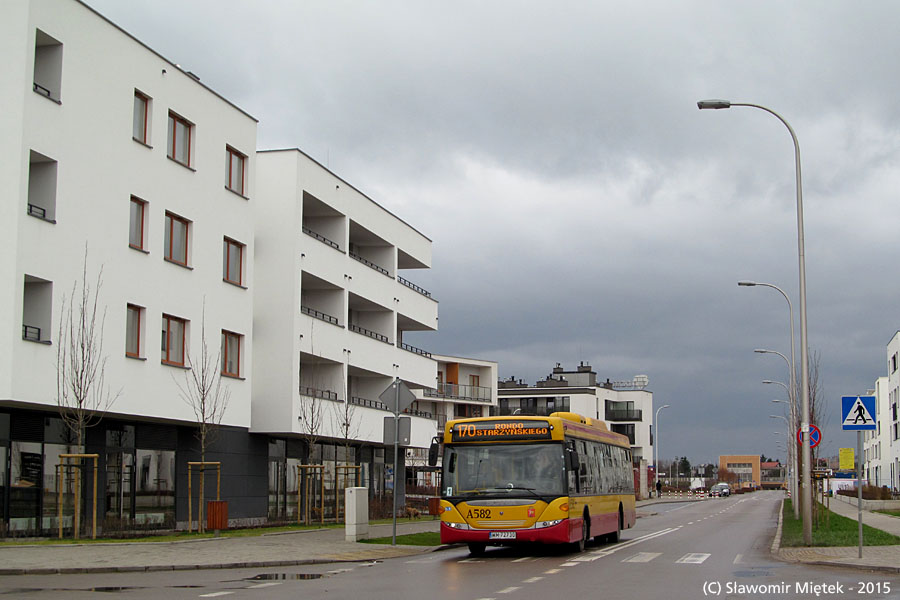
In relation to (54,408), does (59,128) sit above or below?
above

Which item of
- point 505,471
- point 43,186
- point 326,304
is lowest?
point 505,471

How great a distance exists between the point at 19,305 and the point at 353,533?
9.70 metres

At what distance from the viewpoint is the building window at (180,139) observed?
109 feet

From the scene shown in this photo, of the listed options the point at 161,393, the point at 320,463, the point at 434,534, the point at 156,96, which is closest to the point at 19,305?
the point at 161,393

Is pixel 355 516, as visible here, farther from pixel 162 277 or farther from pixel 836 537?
pixel 836 537

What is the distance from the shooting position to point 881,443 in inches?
4451

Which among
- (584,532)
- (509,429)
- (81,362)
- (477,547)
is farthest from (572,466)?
(81,362)

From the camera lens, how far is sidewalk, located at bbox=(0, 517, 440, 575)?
1889cm

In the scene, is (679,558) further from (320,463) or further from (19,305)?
(320,463)

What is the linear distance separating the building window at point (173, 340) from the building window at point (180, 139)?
192 inches

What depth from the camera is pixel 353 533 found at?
27.1 meters

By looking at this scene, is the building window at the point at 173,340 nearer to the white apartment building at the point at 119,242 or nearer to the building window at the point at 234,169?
the white apartment building at the point at 119,242

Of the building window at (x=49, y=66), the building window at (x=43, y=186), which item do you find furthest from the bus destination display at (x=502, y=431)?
the building window at (x=49, y=66)

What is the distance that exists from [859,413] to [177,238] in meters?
20.6
